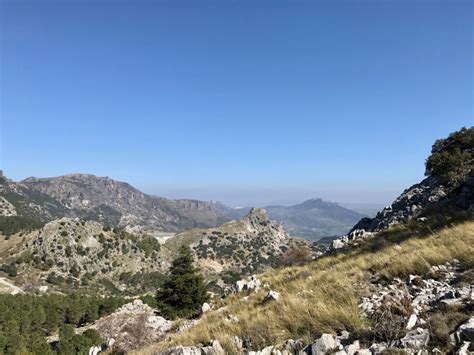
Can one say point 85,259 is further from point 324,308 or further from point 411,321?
point 411,321

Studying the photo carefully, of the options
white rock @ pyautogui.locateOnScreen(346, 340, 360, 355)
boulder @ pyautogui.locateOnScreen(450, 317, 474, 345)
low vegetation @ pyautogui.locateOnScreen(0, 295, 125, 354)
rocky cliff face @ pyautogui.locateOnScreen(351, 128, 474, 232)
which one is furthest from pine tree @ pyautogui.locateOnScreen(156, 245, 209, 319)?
boulder @ pyautogui.locateOnScreen(450, 317, 474, 345)

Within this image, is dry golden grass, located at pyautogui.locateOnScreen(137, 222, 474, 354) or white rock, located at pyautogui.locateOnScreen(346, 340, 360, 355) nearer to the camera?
white rock, located at pyautogui.locateOnScreen(346, 340, 360, 355)

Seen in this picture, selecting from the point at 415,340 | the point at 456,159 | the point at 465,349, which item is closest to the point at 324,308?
the point at 415,340

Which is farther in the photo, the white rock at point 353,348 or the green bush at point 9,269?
the green bush at point 9,269

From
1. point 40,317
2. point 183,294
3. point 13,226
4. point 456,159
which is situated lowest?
point 40,317

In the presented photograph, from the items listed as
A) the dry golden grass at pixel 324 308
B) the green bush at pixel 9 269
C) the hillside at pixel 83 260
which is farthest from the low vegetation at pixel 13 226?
the dry golden grass at pixel 324 308

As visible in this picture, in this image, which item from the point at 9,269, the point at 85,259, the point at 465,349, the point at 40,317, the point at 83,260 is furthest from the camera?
the point at 85,259

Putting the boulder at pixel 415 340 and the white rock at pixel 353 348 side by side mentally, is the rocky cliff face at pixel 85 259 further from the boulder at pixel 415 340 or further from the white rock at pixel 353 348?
the boulder at pixel 415 340

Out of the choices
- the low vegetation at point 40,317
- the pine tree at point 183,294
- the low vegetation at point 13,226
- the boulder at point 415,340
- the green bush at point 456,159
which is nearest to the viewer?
the boulder at point 415,340

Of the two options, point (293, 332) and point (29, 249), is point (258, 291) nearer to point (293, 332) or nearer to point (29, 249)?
point (293, 332)

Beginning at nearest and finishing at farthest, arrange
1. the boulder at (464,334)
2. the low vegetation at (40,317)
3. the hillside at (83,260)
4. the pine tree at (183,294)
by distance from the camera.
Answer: the boulder at (464,334) → the pine tree at (183,294) → the low vegetation at (40,317) → the hillside at (83,260)

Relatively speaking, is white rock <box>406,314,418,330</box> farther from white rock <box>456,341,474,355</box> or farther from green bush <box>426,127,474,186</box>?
green bush <box>426,127,474,186</box>

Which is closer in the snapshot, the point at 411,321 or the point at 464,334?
the point at 464,334

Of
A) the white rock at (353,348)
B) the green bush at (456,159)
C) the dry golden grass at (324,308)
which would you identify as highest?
the green bush at (456,159)
